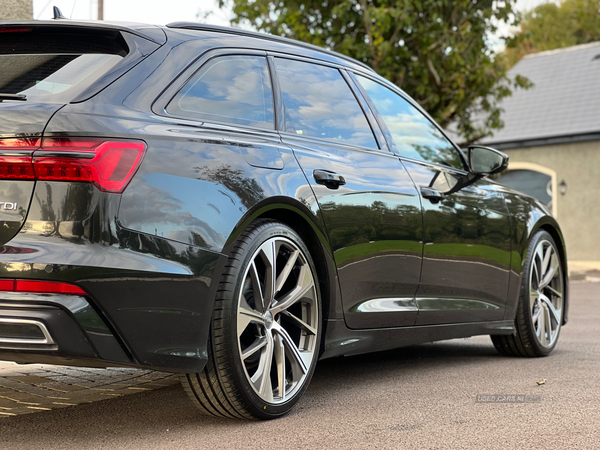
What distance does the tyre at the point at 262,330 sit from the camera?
317cm

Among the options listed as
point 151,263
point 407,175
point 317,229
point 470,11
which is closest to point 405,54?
point 470,11

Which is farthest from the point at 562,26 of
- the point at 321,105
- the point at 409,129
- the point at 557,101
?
the point at 321,105

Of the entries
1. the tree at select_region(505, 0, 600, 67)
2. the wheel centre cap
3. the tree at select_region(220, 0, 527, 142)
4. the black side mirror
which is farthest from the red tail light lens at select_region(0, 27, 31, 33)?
the tree at select_region(505, 0, 600, 67)

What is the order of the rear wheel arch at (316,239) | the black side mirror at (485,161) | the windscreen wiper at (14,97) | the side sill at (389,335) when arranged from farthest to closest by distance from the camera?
the black side mirror at (485,161) → the side sill at (389,335) → the rear wheel arch at (316,239) → the windscreen wiper at (14,97)

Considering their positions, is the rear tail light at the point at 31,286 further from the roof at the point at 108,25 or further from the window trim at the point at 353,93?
the window trim at the point at 353,93

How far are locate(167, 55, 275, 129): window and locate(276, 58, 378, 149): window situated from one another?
147 millimetres

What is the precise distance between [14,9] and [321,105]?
12.0 feet

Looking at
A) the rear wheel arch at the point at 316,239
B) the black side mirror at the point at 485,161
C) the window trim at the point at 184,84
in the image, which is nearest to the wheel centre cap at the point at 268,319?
the rear wheel arch at the point at 316,239

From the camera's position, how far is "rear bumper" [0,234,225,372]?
8.83ft

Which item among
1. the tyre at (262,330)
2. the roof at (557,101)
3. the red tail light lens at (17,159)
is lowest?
the roof at (557,101)

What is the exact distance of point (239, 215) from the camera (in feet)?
10.4

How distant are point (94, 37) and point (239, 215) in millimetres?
959

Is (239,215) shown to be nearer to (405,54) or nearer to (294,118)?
(294,118)

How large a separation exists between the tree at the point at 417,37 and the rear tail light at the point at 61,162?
11527 mm
